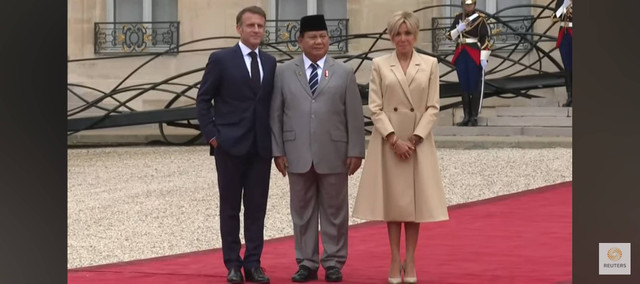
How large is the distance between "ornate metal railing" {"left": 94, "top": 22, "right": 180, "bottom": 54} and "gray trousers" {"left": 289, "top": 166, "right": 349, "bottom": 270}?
15.6 metres

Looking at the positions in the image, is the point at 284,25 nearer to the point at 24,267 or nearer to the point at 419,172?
the point at 419,172

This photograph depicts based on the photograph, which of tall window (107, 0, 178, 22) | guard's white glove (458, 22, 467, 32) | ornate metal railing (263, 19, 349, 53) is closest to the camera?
guard's white glove (458, 22, 467, 32)

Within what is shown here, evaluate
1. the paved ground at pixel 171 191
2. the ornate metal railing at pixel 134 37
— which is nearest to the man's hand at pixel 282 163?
the paved ground at pixel 171 191

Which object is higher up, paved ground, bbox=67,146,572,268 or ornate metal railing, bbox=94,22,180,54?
ornate metal railing, bbox=94,22,180,54

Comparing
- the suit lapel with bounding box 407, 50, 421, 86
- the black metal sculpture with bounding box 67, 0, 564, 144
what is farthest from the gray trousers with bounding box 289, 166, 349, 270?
the black metal sculpture with bounding box 67, 0, 564, 144

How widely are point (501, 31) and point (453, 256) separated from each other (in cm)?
1232

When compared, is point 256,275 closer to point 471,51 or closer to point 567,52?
point 471,51

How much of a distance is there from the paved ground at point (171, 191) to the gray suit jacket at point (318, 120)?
83.3 inches

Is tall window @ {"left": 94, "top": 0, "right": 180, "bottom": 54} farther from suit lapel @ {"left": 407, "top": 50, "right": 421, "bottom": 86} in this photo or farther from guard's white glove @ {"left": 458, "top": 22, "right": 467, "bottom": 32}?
suit lapel @ {"left": 407, "top": 50, "right": 421, "bottom": 86}

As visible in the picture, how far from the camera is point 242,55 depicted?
29.6ft

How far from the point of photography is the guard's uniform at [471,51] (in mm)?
18781

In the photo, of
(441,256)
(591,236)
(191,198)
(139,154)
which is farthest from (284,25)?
(591,236)

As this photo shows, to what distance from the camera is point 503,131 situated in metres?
18.8

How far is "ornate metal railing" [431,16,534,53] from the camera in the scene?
22094mm
